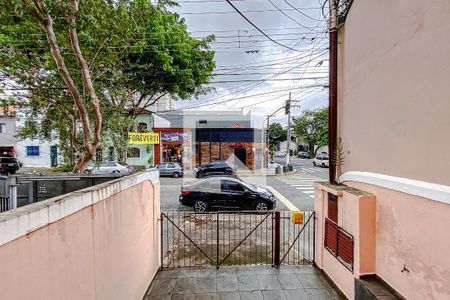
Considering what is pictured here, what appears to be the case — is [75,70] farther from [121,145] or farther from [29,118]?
[29,118]

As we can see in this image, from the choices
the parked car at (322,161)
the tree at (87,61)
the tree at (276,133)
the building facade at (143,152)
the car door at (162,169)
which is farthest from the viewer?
the tree at (276,133)

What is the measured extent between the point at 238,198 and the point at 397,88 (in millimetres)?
7432

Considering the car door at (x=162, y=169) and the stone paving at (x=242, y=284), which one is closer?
the stone paving at (x=242, y=284)

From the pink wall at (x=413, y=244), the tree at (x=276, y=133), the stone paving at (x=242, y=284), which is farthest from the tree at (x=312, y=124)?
the pink wall at (x=413, y=244)

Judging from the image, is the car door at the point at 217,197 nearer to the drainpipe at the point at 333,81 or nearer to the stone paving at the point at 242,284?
the stone paving at the point at 242,284

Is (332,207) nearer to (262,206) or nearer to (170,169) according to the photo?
(262,206)

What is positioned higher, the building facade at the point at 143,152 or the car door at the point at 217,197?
the building facade at the point at 143,152

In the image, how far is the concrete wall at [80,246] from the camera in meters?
1.85

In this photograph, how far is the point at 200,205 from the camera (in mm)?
10383

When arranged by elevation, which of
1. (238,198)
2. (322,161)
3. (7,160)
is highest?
(7,160)

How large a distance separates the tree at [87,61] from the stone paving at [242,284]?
3.93 m

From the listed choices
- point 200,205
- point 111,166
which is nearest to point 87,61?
point 200,205

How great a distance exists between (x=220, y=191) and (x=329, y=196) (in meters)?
5.43

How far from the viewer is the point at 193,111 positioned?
84.9ft
